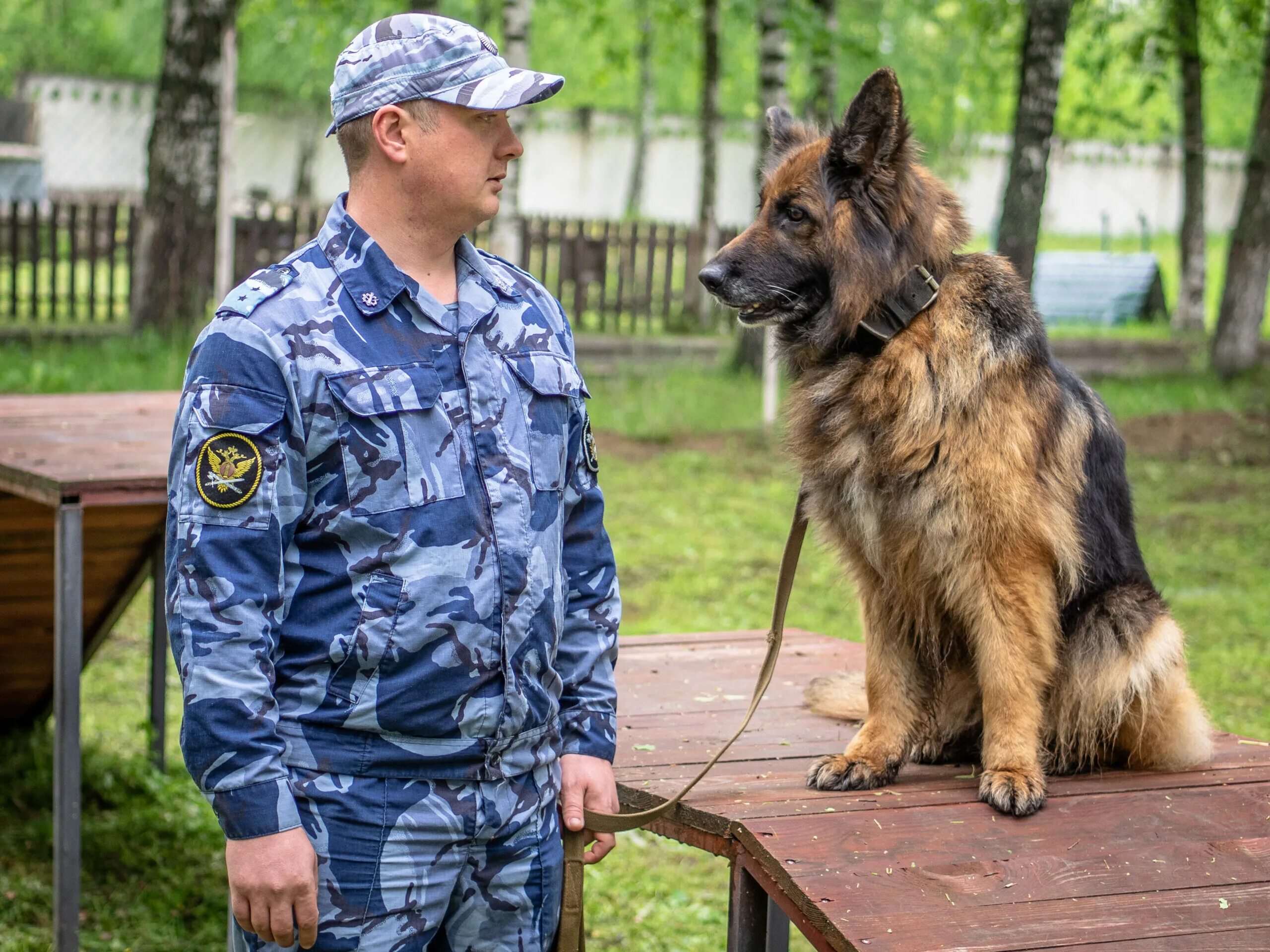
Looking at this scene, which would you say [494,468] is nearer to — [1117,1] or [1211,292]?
[1117,1]

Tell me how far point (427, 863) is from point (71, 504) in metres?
2.08

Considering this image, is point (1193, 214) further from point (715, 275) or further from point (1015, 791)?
point (1015, 791)

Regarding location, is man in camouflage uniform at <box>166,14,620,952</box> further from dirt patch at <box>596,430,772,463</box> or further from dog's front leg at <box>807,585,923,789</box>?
dirt patch at <box>596,430,772,463</box>

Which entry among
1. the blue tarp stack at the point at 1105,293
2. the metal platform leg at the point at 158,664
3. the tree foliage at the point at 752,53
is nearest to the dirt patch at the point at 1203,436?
the tree foliage at the point at 752,53

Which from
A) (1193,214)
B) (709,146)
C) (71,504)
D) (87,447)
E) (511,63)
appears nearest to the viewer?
(71,504)

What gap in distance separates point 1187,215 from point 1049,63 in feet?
26.3

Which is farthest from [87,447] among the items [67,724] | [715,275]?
[715,275]

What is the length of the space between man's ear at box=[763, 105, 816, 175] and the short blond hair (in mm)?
1409

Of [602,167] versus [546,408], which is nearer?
[546,408]

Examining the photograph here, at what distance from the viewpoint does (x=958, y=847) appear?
263cm

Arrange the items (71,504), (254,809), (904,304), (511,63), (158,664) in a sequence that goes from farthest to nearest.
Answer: (511,63) → (158,664) → (71,504) → (904,304) → (254,809)

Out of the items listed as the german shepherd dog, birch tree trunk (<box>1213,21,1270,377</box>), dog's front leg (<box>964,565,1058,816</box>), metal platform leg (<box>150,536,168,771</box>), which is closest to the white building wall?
birch tree trunk (<box>1213,21,1270,377</box>)

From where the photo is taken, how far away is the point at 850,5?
67.5 feet

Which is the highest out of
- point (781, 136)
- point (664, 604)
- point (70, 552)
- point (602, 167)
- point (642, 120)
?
point (642, 120)
